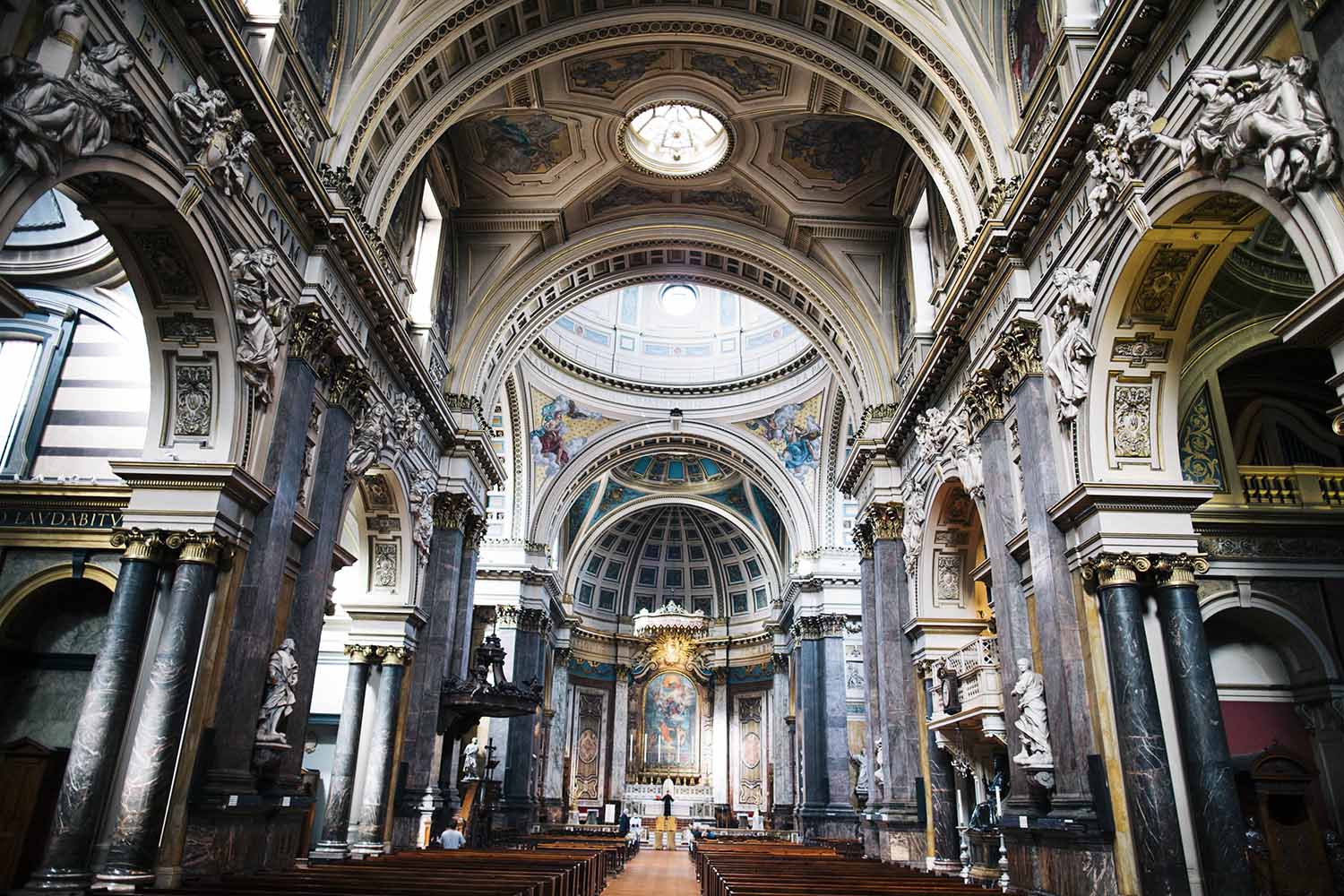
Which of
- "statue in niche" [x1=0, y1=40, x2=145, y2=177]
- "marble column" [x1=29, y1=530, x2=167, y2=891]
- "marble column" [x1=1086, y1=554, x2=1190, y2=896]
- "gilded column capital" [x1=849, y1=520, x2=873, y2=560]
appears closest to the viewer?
"statue in niche" [x1=0, y1=40, x2=145, y2=177]

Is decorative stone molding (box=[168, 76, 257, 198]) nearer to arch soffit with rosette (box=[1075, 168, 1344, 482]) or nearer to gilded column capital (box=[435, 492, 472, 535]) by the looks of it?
gilded column capital (box=[435, 492, 472, 535])

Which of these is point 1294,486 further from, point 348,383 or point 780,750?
point 780,750

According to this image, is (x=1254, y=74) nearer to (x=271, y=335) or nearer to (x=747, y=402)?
(x=271, y=335)

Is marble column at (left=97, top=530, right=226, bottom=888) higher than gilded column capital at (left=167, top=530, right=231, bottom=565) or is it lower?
lower

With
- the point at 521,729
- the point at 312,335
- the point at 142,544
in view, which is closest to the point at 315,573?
the point at 142,544

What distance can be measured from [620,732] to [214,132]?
33199 mm

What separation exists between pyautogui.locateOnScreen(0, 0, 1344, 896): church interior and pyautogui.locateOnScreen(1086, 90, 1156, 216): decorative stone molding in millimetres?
52

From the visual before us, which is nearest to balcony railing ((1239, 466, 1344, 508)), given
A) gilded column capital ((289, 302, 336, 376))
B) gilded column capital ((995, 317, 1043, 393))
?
gilded column capital ((995, 317, 1043, 393))

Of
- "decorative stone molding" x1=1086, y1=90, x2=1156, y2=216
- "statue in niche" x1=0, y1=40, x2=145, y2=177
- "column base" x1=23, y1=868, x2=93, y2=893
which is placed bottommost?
"column base" x1=23, y1=868, x2=93, y2=893

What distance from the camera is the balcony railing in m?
→ 12.8

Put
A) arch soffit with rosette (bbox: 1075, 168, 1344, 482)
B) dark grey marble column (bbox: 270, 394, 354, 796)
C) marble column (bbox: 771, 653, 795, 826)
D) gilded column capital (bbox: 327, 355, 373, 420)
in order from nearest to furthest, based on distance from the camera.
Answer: arch soffit with rosette (bbox: 1075, 168, 1344, 482), dark grey marble column (bbox: 270, 394, 354, 796), gilded column capital (bbox: 327, 355, 373, 420), marble column (bbox: 771, 653, 795, 826)

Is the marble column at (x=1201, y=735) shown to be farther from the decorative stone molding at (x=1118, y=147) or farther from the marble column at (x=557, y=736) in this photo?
the marble column at (x=557, y=736)

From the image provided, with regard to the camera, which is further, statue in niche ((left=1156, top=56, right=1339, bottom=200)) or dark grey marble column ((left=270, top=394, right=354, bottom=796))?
dark grey marble column ((left=270, top=394, right=354, bottom=796))

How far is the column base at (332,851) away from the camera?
14180 millimetres
